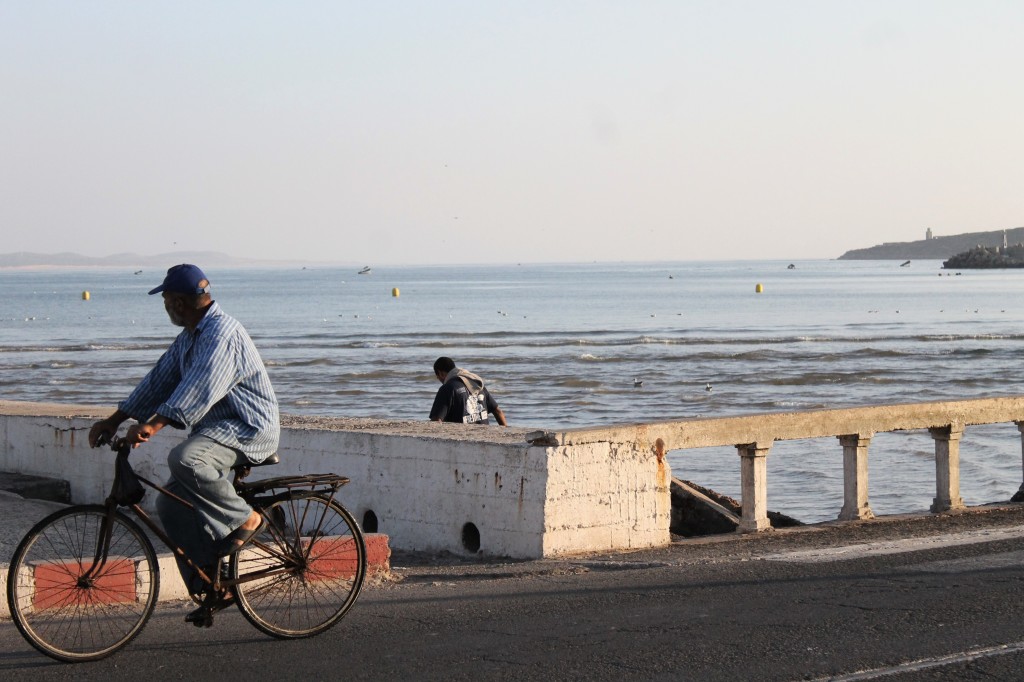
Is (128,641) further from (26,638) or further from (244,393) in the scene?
(244,393)

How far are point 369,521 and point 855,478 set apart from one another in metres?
3.65

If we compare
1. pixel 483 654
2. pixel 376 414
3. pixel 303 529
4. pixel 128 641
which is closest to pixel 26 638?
pixel 128 641

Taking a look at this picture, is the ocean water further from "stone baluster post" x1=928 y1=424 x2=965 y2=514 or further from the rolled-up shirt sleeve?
the rolled-up shirt sleeve

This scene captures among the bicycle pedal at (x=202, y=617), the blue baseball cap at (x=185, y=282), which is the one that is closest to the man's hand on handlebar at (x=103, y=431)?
the blue baseball cap at (x=185, y=282)

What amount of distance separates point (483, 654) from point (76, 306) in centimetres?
10703

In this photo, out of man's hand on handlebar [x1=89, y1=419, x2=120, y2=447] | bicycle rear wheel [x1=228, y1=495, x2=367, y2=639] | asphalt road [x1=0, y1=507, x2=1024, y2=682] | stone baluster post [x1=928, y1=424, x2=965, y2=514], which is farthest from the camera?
stone baluster post [x1=928, y1=424, x2=965, y2=514]

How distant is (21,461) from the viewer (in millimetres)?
11492

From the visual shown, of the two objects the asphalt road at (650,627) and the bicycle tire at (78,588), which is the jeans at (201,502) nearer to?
the bicycle tire at (78,588)

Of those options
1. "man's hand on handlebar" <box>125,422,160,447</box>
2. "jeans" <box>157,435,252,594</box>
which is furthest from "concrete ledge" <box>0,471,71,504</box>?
"man's hand on handlebar" <box>125,422,160,447</box>

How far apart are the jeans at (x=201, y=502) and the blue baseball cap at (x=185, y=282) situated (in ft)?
2.16

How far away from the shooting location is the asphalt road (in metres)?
5.54

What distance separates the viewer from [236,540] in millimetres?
5953

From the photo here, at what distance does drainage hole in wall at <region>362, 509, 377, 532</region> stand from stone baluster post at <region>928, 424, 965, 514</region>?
14.5ft

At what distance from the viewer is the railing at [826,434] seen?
8828mm
